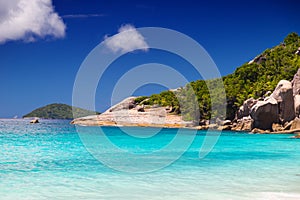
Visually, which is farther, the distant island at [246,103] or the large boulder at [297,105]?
the distant island at [246,103]

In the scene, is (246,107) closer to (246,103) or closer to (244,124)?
(246,103)

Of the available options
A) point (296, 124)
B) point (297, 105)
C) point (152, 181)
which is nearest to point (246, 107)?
point (297, 105)

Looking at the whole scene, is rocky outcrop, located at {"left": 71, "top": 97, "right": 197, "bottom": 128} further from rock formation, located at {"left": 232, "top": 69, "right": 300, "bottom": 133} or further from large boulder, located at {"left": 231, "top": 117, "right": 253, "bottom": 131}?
rock formation, located at {"left": 232, "top": 69, "right": 300, "bottom": 133}

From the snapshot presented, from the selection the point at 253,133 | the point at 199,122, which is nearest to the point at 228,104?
the point at 199,122

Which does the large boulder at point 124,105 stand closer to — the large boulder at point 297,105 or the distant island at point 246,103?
the distant island at point 246,103

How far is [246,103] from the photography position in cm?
6600

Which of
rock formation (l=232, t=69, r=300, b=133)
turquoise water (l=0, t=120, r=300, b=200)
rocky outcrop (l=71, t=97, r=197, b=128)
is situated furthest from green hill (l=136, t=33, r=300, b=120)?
turquoise water (l=0, t=120, r=300, b=200)

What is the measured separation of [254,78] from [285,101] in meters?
32.2

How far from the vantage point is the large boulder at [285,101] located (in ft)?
173

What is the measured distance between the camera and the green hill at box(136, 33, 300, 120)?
75938mm

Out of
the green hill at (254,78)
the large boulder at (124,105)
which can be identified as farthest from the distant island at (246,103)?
the large boulder at (124,105)

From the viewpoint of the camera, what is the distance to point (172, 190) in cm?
1320

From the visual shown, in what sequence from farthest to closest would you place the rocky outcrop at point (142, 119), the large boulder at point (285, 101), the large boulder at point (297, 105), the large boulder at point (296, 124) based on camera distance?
1. the rocky outcrop at point (142, 119)
2. the large boulder at point (297, 105)
3. the large boulder at point (285, 101)
4. the large boulder at point (296, 124)

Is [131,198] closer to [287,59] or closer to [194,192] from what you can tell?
[194,192]
